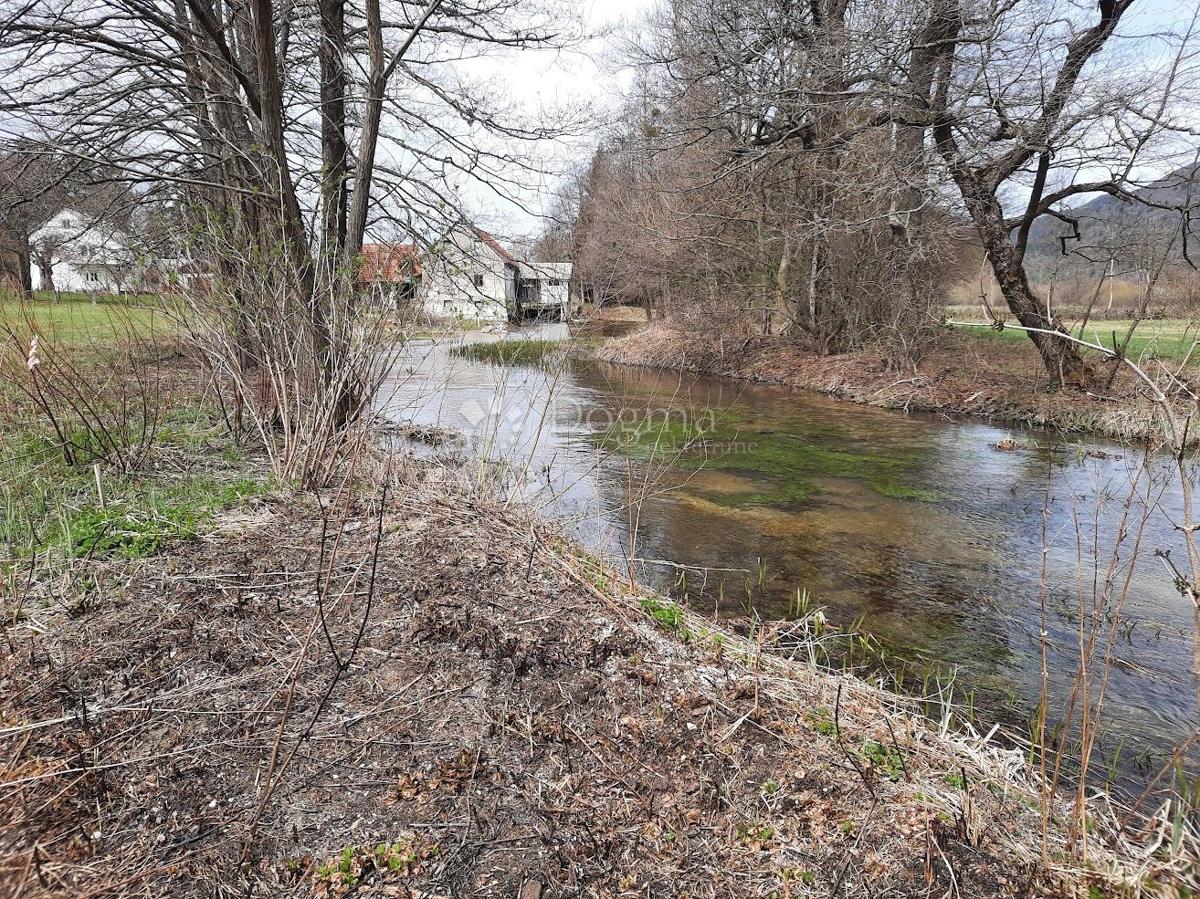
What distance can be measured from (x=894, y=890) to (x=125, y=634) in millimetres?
3044

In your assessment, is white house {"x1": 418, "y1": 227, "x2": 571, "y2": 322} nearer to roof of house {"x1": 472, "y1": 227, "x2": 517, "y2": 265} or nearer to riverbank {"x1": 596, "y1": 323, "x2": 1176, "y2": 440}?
roof of house {"x1": 472, "y1": 227, "x2": 517, "y2": 265}

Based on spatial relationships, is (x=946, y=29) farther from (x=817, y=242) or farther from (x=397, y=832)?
(x=397, y=832)

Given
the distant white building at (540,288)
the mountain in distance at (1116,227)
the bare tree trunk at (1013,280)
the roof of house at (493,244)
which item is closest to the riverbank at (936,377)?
the bare tree trunk at (1013,280)

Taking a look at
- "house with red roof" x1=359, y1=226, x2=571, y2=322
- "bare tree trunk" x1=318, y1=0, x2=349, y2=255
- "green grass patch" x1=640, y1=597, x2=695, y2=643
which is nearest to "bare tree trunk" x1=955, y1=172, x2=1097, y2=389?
"house with red roof" x1=359, y1=226, x2=571, y2=322

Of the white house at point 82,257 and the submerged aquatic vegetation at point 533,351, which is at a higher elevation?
the white house at point 82,257

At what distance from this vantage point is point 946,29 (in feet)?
33.9

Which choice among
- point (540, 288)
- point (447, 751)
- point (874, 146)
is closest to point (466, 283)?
point (540, 288)

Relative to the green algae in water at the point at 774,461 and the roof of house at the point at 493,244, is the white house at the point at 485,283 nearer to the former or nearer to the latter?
the roof of house at the point at 493,244

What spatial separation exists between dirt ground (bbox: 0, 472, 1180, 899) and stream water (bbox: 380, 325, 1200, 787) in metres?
0.91

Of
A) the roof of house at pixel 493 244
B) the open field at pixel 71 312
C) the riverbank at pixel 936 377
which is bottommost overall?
the riverbank at pixel 936 377

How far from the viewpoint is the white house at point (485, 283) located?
18.4ft

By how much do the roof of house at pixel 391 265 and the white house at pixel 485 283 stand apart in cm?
12

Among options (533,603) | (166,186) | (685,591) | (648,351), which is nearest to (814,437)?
(685,591)

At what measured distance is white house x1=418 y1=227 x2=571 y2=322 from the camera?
5.59 meters
